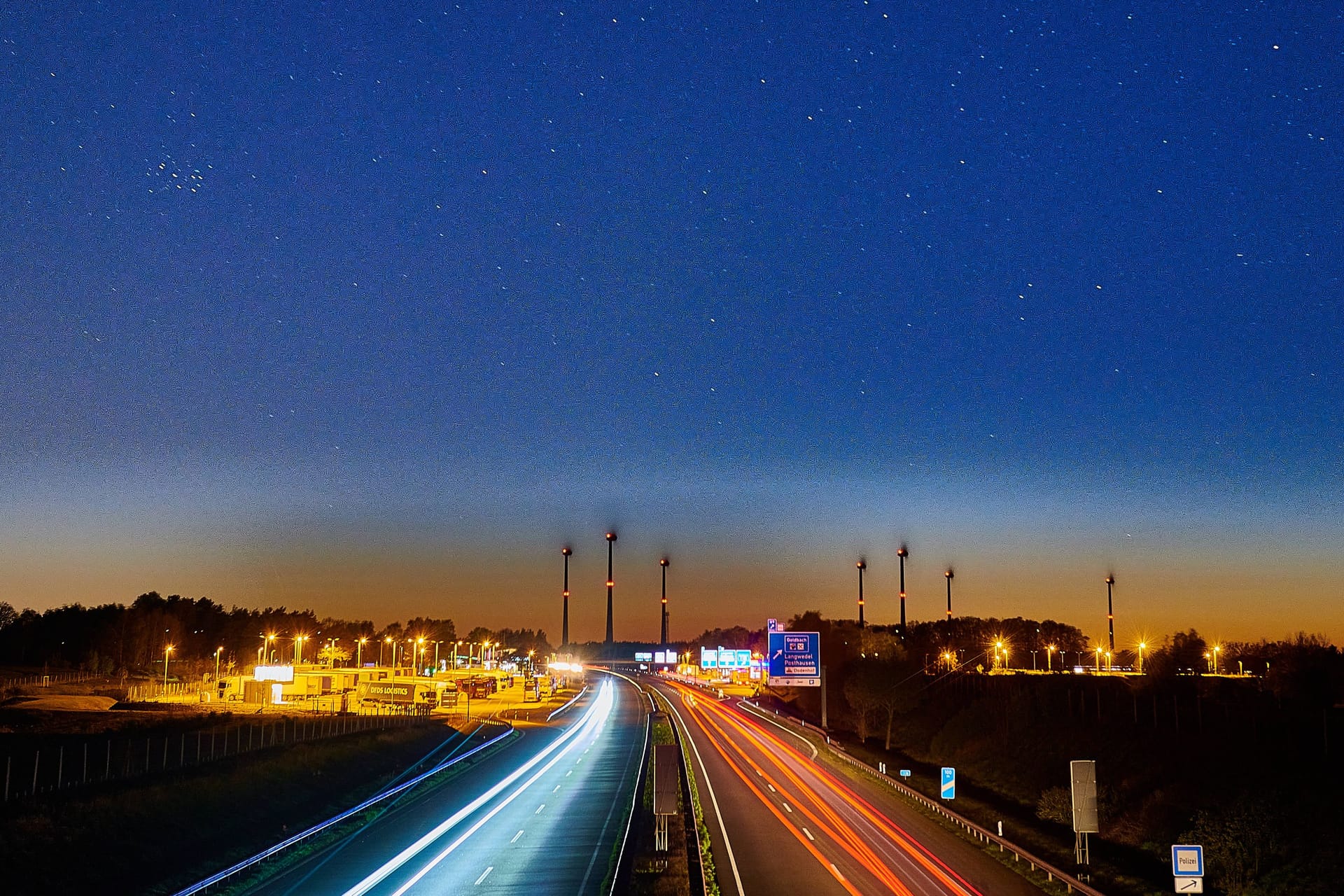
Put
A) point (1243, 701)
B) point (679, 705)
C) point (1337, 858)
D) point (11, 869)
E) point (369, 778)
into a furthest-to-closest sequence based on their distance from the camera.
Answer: point (679, 705)
point (1243, 701)
point (369, 778)
point (1337, 858)
point (11, 869)

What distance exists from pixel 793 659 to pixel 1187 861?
4463 centimetres

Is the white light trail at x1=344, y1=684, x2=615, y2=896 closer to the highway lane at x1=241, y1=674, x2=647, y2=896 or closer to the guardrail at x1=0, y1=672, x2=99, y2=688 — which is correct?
the highway lane at x1=241, y1=674, x2=647, y2=896

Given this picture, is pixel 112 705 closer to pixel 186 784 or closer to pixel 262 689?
pixel 262 689

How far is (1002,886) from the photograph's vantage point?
121 feet

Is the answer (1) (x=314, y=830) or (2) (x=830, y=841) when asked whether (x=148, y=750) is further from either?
(2) (x=830, y=841)

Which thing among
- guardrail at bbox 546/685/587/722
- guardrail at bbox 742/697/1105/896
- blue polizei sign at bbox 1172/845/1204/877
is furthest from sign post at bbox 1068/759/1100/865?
guardrail at bbox 546/685/587/722

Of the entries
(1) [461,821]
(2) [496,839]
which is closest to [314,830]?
(1) [461,821]

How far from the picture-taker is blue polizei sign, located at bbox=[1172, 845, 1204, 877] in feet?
97.3

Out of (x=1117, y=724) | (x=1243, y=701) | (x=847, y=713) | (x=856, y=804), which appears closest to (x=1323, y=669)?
(x=1243, y=701)

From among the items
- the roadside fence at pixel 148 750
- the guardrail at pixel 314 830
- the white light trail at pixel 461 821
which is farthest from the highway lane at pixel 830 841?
the roadside fence at pixel 148 750

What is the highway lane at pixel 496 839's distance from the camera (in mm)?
36750

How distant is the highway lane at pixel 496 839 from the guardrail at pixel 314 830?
1.42 metres

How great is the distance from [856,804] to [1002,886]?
20075 mm

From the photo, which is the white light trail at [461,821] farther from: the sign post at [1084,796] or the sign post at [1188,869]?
the sign post at [1084,796]
